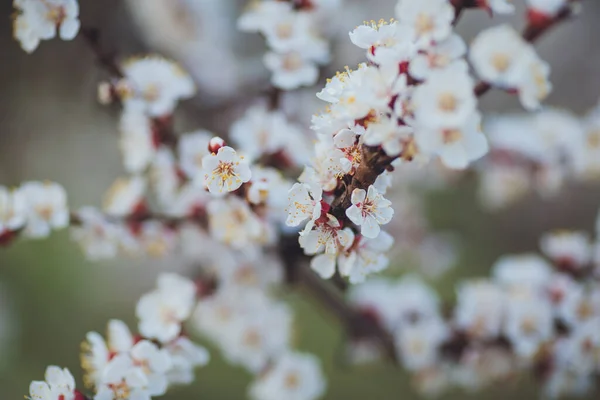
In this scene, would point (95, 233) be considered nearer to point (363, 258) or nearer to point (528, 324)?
point (363, 258)

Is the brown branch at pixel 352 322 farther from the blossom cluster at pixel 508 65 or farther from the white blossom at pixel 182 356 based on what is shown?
the blossom cluster at pixel 508 65

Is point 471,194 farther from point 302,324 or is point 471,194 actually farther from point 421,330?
point 421,330

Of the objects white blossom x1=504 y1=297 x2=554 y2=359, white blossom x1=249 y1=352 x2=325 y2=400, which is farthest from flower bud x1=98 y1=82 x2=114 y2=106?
white blossom x1=504 y1=297 x2=554 y2=359

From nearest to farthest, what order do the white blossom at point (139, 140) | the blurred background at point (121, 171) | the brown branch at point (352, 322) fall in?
the white blossom at point (139, 140) < the brown branch at point (352, 322) < the blurred background at point (121, 171)

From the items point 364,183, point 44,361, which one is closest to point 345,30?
point 364,183

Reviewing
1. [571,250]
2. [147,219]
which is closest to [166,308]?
[147,219]

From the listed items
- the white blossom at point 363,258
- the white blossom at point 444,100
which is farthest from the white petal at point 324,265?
the white blossom at point 444,100
